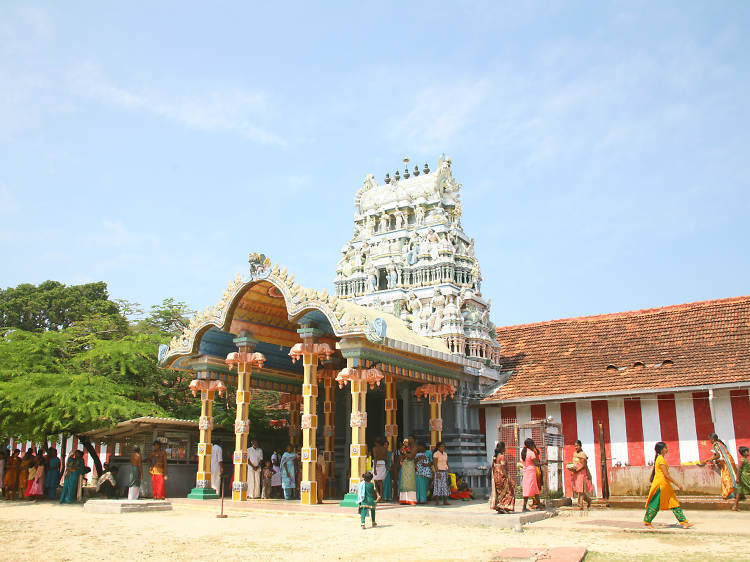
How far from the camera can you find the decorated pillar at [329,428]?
17516 mm

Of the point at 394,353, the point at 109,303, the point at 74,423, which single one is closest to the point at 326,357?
the point at 394,353

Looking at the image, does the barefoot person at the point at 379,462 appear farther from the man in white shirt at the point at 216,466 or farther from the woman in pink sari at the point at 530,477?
the man in white shirt at the point at 216,466

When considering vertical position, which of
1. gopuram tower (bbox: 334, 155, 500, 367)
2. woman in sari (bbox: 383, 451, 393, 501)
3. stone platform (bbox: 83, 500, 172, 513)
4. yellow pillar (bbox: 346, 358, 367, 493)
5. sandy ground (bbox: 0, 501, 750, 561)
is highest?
gopuram tower (bbox: 334, 155, 500, 367)

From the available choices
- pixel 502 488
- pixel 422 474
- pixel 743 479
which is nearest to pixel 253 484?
pixel 422 474

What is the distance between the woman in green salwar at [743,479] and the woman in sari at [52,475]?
15.5 meters

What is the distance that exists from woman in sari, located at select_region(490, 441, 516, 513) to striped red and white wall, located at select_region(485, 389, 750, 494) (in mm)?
4754

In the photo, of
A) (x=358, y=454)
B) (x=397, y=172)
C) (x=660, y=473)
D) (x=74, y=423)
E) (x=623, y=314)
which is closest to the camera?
(x=660, y=473)

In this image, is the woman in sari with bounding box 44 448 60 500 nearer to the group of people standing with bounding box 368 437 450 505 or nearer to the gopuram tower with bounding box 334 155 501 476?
the group of people standing with bounding box 368 437 450 505

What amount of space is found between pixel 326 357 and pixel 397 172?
33.0 ft

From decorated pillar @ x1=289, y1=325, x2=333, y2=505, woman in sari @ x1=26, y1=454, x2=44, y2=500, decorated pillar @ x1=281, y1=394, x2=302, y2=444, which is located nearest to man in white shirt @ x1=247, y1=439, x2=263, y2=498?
decorated pillar @ x1=289, y1=325, x2=333, y2=505

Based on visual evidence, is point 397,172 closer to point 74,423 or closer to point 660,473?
point 74,423

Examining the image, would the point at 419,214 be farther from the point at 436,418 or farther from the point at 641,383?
the point at 641,383

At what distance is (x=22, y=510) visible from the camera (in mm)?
14508

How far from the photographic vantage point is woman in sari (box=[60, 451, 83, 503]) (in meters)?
16.5
